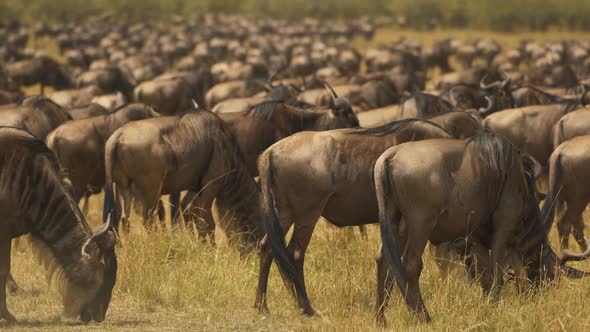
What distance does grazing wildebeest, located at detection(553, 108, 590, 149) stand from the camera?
29.7 feet

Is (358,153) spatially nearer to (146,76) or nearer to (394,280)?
(394,280)

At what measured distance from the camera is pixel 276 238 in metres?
5.64

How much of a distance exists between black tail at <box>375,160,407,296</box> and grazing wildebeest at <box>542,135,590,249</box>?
2.55 meters

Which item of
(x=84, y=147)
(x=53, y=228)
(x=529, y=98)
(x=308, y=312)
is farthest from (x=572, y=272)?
(x=529, y=98)

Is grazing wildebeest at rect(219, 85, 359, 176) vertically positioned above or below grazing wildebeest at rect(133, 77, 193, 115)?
above

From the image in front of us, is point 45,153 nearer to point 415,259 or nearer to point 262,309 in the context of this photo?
point 262,309

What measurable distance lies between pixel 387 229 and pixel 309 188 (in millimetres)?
622

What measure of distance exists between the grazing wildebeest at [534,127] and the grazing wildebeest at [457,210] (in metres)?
4.60

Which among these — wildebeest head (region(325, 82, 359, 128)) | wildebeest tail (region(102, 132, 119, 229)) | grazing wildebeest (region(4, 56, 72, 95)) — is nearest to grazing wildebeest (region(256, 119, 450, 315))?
wildebeest tail (region(102, 132, 119, 229))

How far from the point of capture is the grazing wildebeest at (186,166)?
7.56m

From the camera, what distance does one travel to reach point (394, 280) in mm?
5332

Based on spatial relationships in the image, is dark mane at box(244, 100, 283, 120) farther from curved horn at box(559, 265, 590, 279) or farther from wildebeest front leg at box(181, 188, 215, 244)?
curved horn at box(559, 265, 590, 279)

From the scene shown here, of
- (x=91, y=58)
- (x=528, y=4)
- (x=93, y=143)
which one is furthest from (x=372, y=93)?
(x=528, y=4)

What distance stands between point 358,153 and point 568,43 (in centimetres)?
3191
